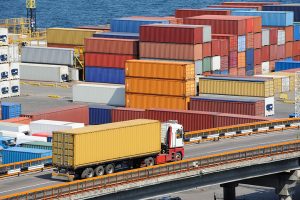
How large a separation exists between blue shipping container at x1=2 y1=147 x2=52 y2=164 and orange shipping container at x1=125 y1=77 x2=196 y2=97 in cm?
3150

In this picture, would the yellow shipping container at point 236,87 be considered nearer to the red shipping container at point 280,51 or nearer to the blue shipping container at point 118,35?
the blue shipping container at point 118,35

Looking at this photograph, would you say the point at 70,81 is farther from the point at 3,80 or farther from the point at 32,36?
the point at 32,36

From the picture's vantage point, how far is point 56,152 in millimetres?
71875

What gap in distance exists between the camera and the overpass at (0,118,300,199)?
227ft

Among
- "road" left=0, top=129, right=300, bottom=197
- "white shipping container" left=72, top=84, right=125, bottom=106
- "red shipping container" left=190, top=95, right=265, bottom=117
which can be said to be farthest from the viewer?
"white shipping container" left=72, top=84, right=125, bottom=106

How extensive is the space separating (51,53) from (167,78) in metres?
36.9

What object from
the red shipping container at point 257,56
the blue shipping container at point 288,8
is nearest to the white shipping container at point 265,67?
the red shipping container at point 257,56

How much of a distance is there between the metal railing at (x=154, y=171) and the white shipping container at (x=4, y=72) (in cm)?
5706

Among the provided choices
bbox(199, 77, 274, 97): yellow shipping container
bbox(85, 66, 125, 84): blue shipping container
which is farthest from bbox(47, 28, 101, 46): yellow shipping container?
bbox(199, 77, 274, 97): yellow shipping container

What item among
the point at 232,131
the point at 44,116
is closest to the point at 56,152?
the point at 232,131

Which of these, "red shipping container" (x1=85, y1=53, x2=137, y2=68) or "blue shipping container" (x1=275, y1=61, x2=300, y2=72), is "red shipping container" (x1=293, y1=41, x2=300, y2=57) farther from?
"red shipping container" (x1=85, y1=53, x2=137, y2=68)

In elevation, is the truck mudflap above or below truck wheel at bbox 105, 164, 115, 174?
below

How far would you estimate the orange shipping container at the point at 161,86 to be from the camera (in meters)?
120

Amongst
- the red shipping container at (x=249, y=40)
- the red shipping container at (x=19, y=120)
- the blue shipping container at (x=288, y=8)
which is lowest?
the red shipping container at (x=19, y=120)
